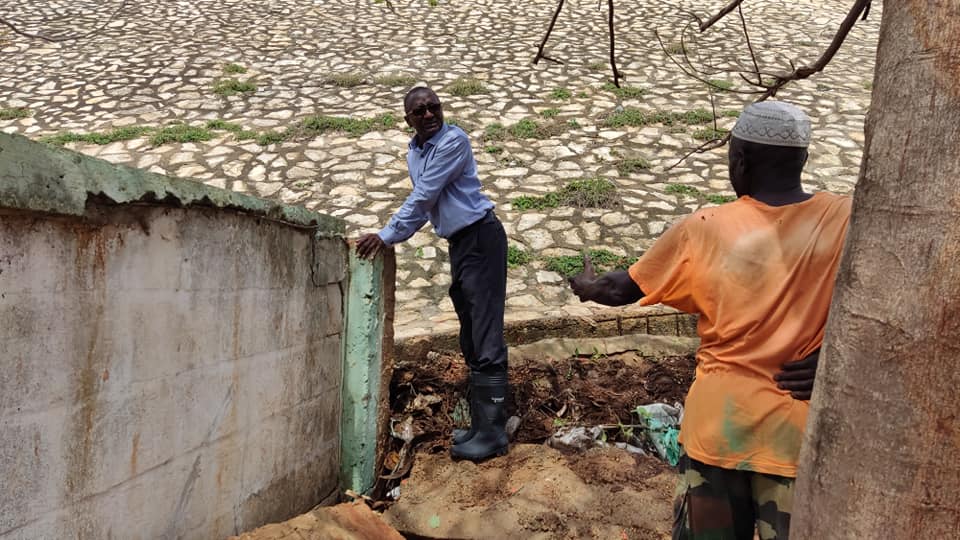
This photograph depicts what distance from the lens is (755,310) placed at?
2.02 metres

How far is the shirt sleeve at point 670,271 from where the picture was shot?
7.02 feet

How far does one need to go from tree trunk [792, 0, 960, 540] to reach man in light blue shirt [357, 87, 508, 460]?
101 inches

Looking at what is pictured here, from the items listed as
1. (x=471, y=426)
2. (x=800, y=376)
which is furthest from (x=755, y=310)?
(x=471, y=426)

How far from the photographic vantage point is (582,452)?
12.7ft

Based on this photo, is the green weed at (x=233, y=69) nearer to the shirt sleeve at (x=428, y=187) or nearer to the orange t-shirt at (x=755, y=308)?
the shirt sleeve at (x=428, y=187)

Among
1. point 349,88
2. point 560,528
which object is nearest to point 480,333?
point 560,528

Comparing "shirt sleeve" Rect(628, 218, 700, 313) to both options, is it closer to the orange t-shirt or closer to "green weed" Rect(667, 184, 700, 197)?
the orange t-shirt

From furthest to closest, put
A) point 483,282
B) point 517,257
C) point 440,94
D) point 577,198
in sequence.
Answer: point 440,94 < point 577,198 < point 517,257 < point 483,282

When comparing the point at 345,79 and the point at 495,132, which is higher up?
the point at 345,79

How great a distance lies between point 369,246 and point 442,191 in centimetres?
46

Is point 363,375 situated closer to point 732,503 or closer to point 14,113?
point 732,503

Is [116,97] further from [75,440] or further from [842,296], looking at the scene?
[842,296]

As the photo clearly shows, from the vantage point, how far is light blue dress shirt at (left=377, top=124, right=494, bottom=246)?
143 inches

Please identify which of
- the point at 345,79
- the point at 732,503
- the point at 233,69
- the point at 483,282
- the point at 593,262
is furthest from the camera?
the point at 233,69
